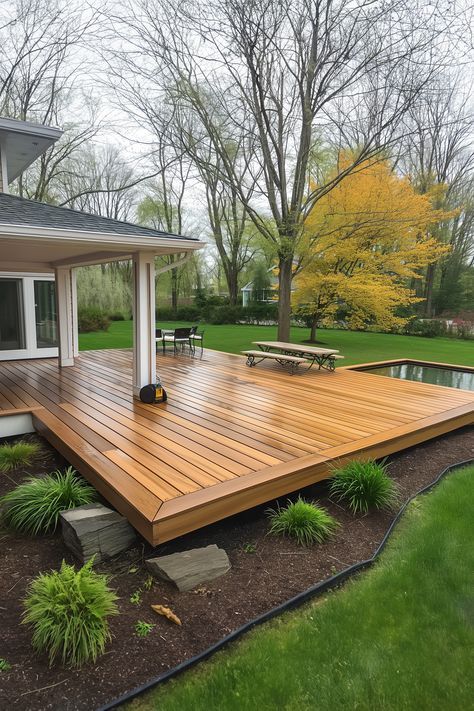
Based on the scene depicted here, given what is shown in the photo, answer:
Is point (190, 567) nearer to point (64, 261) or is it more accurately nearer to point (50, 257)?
point (50, 257)

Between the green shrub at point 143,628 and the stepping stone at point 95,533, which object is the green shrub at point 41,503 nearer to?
→ the stepping stone at point 95,533

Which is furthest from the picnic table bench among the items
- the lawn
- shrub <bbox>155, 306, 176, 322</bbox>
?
shrub <bbox>155, 306, 176, 322</bbox>

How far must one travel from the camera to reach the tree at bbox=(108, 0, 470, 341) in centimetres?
770

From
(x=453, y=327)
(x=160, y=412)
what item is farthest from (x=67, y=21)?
(x=453, y=327)

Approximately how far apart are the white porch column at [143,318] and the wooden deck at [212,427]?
38cm

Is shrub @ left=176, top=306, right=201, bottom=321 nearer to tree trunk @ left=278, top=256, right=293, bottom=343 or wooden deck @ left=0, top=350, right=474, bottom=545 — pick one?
tree trunk @ left=278, top=256, right=293, bottom=343

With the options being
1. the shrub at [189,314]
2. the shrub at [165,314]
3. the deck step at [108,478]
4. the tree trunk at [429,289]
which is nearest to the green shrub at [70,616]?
the deck step at [108,478]

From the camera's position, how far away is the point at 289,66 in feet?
28.6

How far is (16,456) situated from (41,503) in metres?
1.18

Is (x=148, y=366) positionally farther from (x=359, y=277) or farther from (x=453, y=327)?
(x=453, y=327)

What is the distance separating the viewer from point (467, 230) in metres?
21.2

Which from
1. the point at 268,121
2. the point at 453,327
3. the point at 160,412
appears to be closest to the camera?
the point at 160,412

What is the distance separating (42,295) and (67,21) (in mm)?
8540

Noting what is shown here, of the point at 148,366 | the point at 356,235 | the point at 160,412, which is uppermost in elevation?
the point at 356,235
